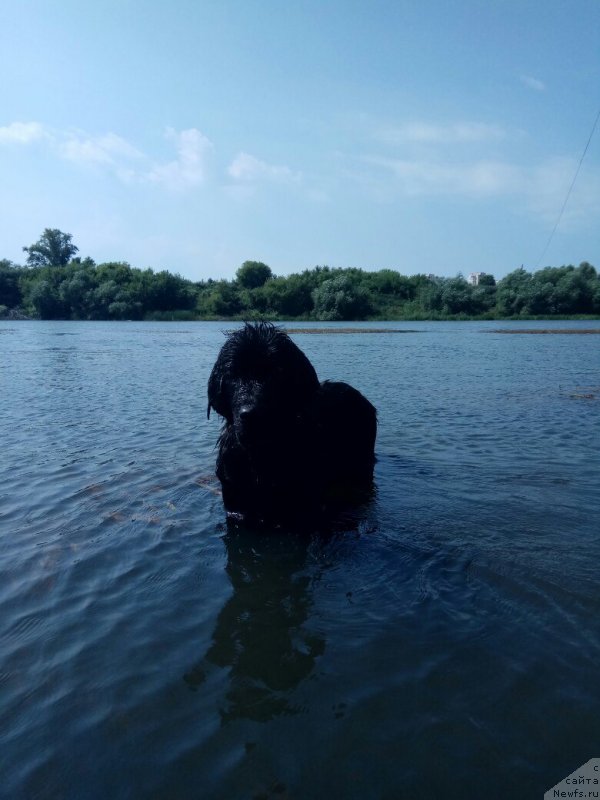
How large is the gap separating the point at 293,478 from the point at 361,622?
6.49 feet

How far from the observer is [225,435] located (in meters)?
6.31

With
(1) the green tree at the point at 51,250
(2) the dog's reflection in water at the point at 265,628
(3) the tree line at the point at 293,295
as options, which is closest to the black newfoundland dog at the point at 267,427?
(2) the dog's reflection in water at the point at 265,628

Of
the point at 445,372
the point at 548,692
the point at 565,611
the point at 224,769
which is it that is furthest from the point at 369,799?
the point at 445,372

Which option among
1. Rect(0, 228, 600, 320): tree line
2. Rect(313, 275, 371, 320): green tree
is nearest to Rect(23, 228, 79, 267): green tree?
Rect(0, 228, 600, 320): tree line

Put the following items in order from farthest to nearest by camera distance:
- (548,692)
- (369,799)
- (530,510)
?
1. (530,510)
2. (548,692)
3. (369,799)

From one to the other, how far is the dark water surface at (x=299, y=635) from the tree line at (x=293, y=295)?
8514 centimetres

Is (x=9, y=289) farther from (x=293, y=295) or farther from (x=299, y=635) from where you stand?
(x=299, y=635)

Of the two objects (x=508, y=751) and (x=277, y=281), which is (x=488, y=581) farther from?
(x=277, y=281)

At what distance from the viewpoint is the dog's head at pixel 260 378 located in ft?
18.3

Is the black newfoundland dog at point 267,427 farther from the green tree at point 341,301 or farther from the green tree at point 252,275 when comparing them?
the green tree at point 252,275

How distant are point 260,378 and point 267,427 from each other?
19.2 inches

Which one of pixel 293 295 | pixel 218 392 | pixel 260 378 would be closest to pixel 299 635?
pixel 260 378

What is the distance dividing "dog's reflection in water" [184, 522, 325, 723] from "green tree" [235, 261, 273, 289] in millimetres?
120576

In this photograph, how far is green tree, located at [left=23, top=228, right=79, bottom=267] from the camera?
154 m
